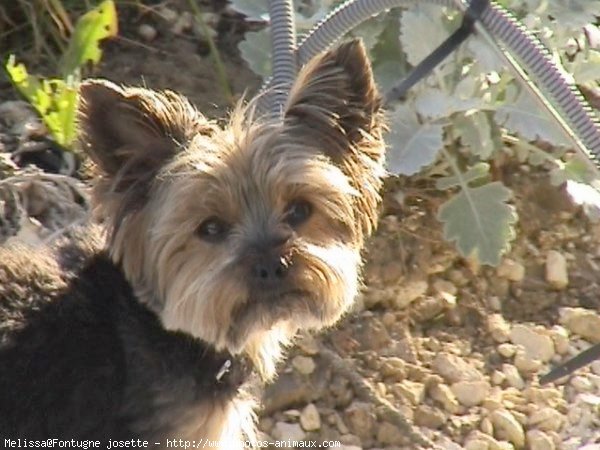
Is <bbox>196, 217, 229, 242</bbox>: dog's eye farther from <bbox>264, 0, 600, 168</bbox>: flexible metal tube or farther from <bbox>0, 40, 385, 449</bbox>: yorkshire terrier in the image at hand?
<bbox>264, 0, 600, 168</bbox>: flexible metal tube

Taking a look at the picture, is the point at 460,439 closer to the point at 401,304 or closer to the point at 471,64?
the point at 401,304

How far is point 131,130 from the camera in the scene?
139 inches

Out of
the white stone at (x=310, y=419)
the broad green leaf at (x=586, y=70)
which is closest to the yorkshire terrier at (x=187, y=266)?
the white stone at (x=310, y=419)

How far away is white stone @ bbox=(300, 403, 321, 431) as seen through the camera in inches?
172

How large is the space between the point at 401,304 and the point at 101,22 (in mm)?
1501

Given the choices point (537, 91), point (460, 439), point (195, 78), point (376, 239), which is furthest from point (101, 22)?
point (460, 439)

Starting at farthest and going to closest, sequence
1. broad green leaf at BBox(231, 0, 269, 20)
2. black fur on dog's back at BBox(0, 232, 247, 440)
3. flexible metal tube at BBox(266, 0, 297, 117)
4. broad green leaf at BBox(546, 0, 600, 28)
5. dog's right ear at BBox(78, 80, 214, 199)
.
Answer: broad green leaf at BBox(231, 0, 269, 20), broad green leaf at BBox(546, 0, 600, 28), flexible metal tube at BBox(266, 0, 297, 117), black fur on dog's back at BBox(0, 232, 247, 440), dog's right ear at BBox(78, 80, 214, 199)

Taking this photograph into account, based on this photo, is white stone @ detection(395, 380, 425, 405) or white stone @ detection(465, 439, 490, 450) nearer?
white stone @ detection(465, 439, 490, 450)

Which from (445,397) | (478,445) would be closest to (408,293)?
(445,397)

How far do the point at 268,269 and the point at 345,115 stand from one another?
1.59 feet

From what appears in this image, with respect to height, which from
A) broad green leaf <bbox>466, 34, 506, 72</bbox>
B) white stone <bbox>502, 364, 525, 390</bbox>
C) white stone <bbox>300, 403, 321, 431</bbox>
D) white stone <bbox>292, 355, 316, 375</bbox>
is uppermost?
broad green leaf <bbox>466, 34, 506, 72</bbox>

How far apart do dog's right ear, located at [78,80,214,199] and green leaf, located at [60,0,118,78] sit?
129 centimetres

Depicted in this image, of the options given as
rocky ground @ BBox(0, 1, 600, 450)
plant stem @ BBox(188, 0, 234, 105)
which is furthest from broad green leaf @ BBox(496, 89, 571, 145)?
plant stem @ BBox(188, 0, 234, 105)

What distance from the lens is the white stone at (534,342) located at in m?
4.74
